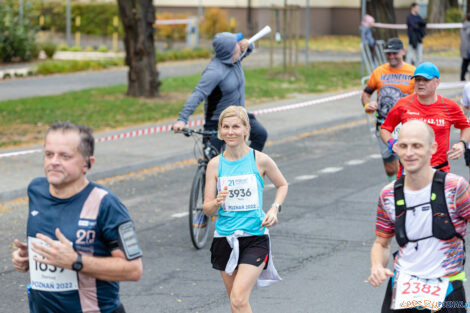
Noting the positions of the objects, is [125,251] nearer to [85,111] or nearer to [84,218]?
[84,218]

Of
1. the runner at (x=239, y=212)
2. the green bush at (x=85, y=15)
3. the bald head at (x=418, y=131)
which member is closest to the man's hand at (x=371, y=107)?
the runner at (x=239, y=212)

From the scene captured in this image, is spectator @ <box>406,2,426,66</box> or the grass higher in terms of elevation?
spectator @ <box>406,2,426,66</box>

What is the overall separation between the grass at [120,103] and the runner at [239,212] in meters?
9.69

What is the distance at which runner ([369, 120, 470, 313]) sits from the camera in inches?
171

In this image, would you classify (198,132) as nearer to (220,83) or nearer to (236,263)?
(220,83)

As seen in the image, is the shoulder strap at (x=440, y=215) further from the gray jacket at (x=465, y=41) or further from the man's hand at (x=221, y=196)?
the gray jacket at (x=465, y=41)

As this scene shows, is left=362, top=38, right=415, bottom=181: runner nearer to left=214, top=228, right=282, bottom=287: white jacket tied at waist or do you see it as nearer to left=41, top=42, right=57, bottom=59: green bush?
left=214, top=228, right=282, bottom=287: white jacket tied at waist

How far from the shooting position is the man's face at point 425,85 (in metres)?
7.45

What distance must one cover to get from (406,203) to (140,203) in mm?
6982

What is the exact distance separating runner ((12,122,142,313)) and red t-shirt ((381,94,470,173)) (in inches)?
173

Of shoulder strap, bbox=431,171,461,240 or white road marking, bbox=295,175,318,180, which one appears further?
white road marking, bbox=295,175,318,180

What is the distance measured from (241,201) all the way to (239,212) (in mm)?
80

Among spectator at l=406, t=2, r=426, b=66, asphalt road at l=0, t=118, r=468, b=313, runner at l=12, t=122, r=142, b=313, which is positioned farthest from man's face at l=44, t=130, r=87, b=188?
spectator at l=406, t=2, r=426, b=66

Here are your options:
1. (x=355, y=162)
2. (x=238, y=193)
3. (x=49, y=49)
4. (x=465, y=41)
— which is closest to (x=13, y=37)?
(x=49, y=49)
